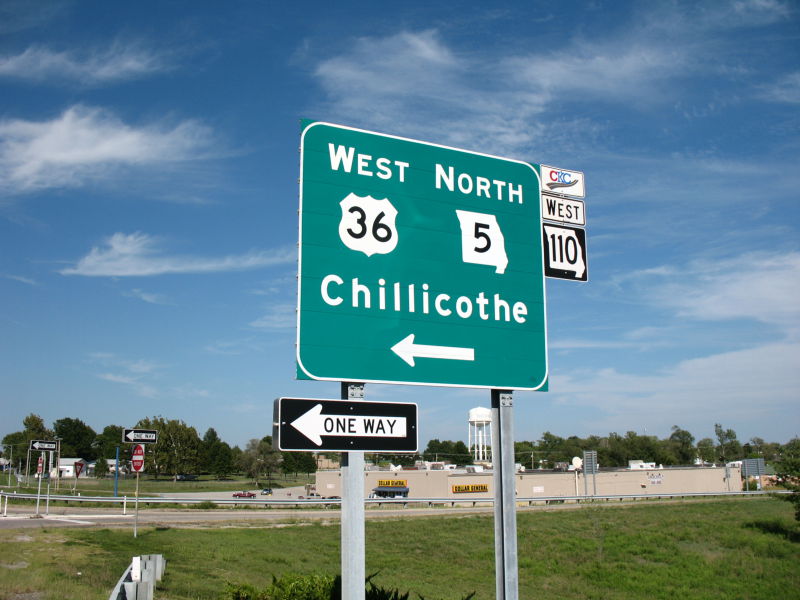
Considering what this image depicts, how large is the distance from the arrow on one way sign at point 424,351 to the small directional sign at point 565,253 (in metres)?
1.66

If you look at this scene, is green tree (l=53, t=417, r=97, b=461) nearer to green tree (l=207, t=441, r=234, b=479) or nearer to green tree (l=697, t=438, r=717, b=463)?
green tree (l=207, t=441, r=234, b=479)

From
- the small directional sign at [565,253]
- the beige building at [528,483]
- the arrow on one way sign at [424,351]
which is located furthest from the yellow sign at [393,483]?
the arrow on one way sign at [424,351]

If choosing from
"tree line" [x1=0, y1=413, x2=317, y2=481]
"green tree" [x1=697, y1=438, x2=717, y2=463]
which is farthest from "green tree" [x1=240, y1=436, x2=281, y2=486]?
"green tree" [x1=697, y1=438, x2=717, y2=463]

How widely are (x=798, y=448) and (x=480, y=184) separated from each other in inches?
1727

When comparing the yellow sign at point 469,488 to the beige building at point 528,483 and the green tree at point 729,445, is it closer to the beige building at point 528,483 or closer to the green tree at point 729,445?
the beige building at point 528,483

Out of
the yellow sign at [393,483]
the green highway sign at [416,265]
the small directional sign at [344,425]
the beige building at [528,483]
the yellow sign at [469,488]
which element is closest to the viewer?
the small directional sign at [344,425]

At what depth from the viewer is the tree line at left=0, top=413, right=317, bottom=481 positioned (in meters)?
101

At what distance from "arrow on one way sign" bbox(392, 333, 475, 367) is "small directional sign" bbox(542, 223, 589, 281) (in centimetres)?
166

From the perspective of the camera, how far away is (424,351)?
624 cm

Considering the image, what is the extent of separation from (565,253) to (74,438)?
559 ft

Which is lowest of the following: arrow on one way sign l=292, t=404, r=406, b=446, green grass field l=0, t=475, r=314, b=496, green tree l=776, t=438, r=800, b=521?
green grass field l=0, t=475, r=314, b=496

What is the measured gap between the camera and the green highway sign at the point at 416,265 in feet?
19.2

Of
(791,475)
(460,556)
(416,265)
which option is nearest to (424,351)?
(416,265)

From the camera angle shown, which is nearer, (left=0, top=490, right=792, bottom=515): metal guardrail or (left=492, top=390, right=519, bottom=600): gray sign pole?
(left=492, top=390, right=519, bottom=600): gray sign pole
